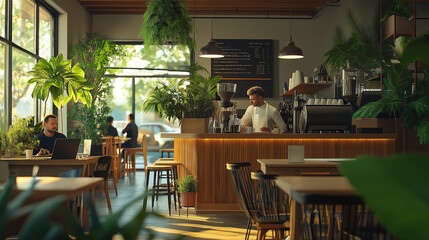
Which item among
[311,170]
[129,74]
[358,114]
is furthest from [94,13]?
[311,170]

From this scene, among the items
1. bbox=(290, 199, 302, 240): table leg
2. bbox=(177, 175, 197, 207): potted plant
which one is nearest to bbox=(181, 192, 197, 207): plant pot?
bbox=(177, 175, 197, 207): potted plant

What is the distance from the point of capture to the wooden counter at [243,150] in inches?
233

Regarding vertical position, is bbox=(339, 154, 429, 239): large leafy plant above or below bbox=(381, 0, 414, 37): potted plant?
below

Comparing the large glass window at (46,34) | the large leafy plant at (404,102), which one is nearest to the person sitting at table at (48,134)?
the large glass window at (46,34)

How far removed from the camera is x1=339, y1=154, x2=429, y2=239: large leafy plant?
0.43m

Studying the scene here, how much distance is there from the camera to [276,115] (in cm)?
671

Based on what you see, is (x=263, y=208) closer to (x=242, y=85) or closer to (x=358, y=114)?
(x=358, y=114)

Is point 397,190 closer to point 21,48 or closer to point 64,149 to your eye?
point 64,149

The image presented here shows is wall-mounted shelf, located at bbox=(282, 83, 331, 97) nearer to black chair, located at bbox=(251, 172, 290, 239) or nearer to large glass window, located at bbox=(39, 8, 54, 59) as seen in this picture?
large glass window, located at bbox=(39, 8, 54, 59)

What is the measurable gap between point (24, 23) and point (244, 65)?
198 inches

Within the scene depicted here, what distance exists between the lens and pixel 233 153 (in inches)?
238

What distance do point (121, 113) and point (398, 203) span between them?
474 inches

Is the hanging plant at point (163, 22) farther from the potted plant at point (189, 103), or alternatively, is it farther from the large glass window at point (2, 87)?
the large glass window at point (2, 87)

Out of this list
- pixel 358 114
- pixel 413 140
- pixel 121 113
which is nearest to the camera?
pixel 358 114
